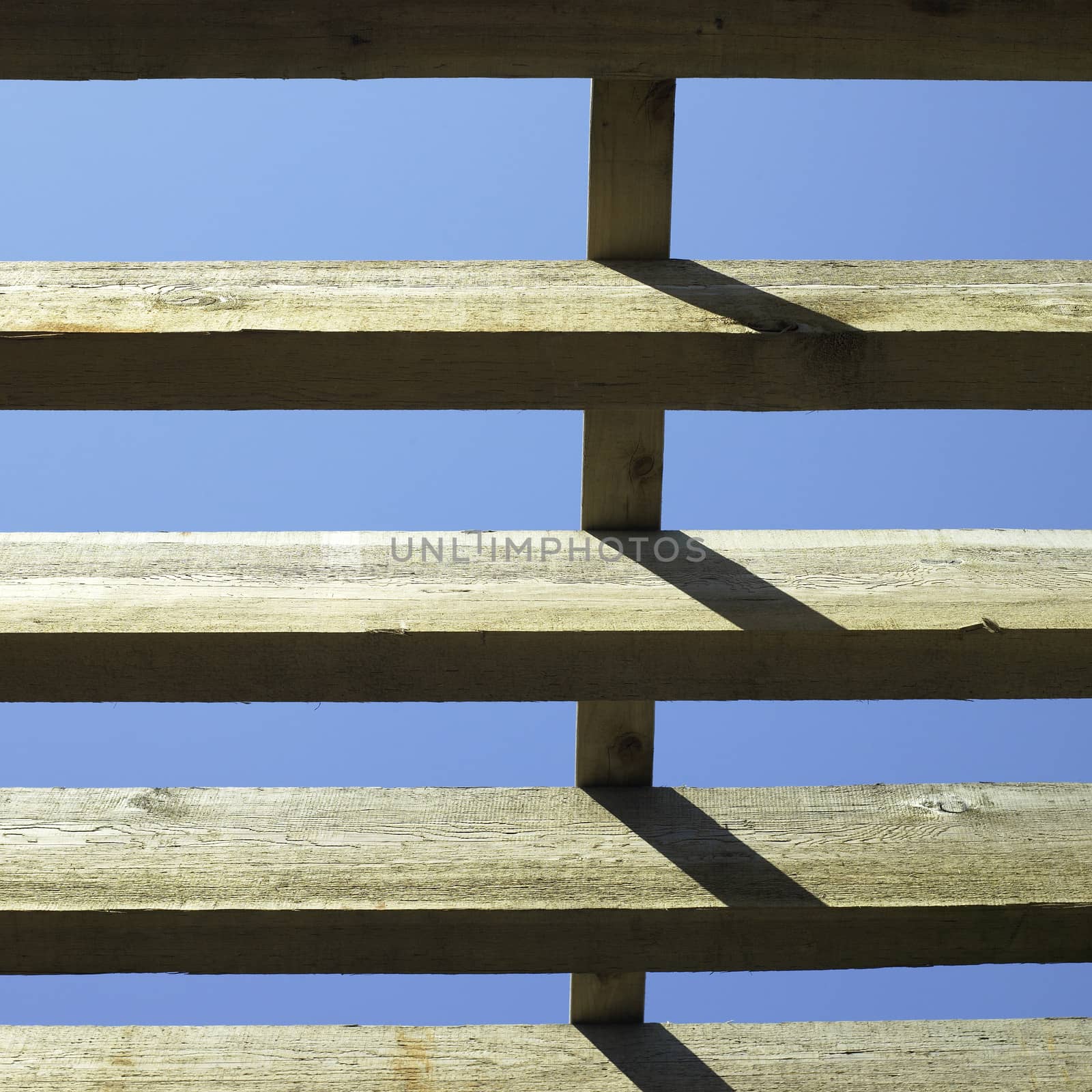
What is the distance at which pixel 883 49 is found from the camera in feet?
5.31

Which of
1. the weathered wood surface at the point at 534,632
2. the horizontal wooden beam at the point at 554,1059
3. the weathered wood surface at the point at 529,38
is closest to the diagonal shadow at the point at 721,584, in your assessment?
the weathered wood surface at the point at 534,632

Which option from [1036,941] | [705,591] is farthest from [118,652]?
[1036,941]

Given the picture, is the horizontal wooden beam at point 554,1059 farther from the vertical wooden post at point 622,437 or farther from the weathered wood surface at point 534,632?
the weathered wood surface at point 534,632

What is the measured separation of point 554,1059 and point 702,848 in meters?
0.62

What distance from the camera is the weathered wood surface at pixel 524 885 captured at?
89.8 inches

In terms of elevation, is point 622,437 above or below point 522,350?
below

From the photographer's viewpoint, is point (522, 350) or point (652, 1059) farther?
point (652, 1059)

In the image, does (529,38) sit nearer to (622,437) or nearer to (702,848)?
(622,437)

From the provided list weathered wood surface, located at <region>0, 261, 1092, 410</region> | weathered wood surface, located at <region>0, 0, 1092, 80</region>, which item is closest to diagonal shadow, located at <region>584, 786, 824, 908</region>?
weathered wood surface, located at <region>0, 261, 1092, 410</region>

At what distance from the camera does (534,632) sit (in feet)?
6.44

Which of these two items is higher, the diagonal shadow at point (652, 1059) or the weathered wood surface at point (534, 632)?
the weathered wood surface at point (534, 632)

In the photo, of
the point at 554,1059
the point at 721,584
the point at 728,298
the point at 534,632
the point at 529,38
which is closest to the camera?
the point at 529,38

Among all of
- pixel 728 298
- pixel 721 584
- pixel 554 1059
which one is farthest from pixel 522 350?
pixel 554 1059

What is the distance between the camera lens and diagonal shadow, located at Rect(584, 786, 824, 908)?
2336mm
